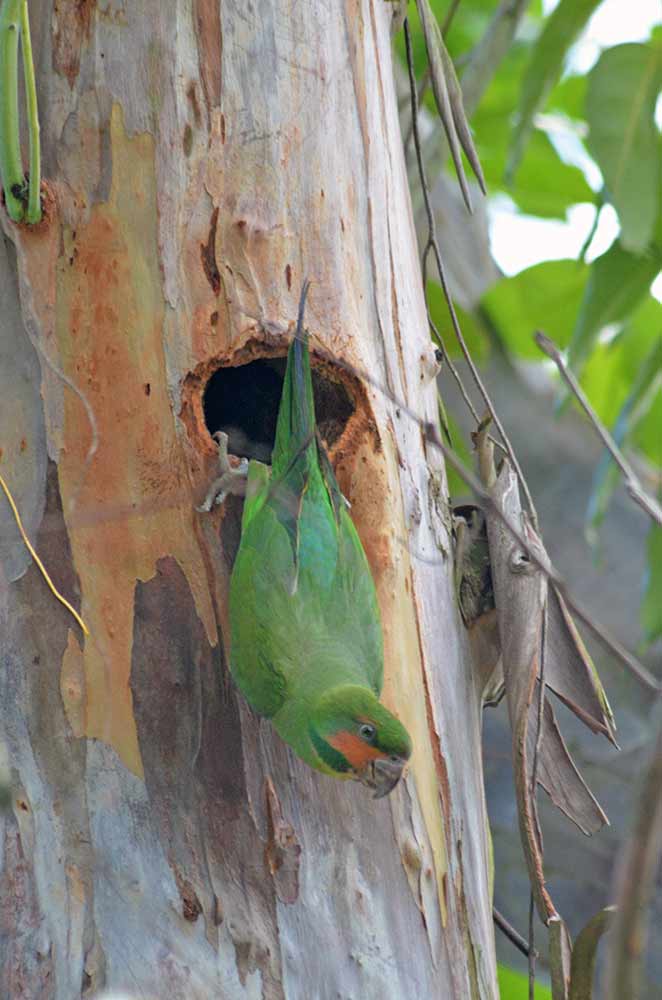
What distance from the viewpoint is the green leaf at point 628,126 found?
9.68 ft

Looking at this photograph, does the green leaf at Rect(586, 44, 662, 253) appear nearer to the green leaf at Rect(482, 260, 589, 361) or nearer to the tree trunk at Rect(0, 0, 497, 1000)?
the tree trunk at Rect(0, 0, 497, 1000)

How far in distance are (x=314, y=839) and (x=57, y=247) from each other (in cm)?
125

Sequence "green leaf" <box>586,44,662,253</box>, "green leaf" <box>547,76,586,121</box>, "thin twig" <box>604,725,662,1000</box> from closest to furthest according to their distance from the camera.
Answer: "thin twig" <box>604,725,662,1000</box>
"green leaf" <box>586,44,662,253</box>
"green leaf" <box>547,76,586,121</box>

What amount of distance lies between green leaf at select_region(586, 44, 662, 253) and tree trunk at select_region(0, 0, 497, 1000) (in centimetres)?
76

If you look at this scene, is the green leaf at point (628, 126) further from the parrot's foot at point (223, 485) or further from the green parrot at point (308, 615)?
the parrot's foot at point (223, 485)

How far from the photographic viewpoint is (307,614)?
236cm

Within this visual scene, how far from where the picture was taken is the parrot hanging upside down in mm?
2074

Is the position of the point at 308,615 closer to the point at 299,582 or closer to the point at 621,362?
the point at 299,582

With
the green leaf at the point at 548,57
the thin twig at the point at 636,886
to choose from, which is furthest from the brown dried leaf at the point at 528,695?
the green leaf at the point at 548,57

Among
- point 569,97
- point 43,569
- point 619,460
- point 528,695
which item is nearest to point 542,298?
point 569,97

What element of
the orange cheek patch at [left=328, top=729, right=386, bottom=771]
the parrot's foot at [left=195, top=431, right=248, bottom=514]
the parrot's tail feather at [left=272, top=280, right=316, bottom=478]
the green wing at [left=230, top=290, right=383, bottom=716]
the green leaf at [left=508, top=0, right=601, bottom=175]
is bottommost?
the orange cheek patch at [left=328, top=729, right=386, bottom=771]

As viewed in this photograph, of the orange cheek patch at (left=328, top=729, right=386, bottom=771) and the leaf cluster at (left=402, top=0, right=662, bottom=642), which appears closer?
the orange cheek patch at (left=328, top=729, right=386, bottom=771)

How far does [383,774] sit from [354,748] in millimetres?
81

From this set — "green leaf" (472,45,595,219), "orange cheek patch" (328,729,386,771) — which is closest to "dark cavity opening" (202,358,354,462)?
"orange cheek patch" (328,729,386,771)
